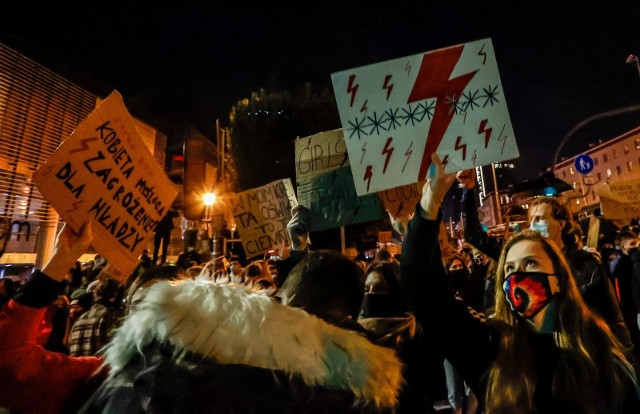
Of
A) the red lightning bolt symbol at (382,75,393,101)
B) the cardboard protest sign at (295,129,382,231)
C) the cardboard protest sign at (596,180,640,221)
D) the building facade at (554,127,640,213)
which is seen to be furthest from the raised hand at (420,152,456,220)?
the building facade at (554,127,640,213)

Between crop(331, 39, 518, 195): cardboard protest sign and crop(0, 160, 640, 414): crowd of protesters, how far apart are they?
357mm

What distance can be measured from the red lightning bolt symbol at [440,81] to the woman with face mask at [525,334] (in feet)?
3.60

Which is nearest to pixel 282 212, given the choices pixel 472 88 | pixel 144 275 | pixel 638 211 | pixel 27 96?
pixel 144 275

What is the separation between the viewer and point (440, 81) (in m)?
2.94

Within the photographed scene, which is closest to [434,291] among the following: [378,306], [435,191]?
[435,191]

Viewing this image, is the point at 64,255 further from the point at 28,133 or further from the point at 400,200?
the point at 28,133

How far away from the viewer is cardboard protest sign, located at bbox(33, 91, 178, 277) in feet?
10.5

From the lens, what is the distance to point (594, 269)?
11.7ft

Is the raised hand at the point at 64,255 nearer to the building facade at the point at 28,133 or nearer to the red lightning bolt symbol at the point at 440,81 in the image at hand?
the red lightning bolt symbol at the point at 440,81

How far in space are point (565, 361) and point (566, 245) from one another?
8.19 feet

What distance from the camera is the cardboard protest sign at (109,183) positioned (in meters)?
3.20

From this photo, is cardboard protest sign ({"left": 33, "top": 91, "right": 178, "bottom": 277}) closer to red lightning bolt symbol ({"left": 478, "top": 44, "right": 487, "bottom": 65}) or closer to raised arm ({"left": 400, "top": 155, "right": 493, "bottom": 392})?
raised arm ({"left": 400, "top": 155, "right": 493, "bottom": 392})

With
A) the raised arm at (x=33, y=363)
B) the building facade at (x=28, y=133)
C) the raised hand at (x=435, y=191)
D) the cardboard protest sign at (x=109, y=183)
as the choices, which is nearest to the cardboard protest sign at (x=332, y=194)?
the cardboard protest sign at (x=109, y=183)

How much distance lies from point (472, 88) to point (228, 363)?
8.44 ft
